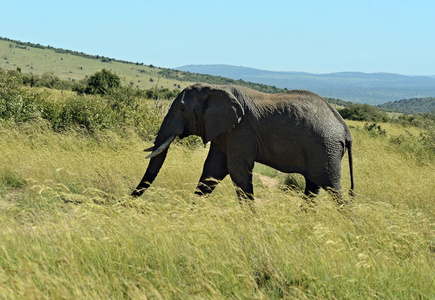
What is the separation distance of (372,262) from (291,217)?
3.40 ft

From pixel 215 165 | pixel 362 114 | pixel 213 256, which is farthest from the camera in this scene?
pixel 362 114

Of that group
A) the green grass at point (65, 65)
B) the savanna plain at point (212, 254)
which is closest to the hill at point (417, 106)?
the green grass at point (65, 65)

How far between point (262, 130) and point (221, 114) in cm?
62

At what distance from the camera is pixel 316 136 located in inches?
257

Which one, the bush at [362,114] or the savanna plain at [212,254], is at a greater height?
the savanna plain at [212,254]

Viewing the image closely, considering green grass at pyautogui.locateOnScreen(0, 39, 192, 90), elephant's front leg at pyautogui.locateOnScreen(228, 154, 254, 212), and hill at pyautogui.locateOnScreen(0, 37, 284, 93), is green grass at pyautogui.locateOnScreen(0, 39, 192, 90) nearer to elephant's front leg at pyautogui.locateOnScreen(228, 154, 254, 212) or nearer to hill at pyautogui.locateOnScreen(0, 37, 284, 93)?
hill at pyautogui.locateOnScreen(0, 37, 284, 93)

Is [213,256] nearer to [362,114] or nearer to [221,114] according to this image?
[221,114]

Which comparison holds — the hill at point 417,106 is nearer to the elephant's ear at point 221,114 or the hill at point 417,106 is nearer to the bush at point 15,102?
the bush at point 15,102

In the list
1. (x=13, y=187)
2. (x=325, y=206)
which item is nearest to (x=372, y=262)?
(x=325, y=206)

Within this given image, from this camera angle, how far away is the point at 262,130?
265 inches

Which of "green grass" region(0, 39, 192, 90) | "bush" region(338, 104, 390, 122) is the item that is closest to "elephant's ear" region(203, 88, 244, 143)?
"bush" region(338, 104, 390, 122)

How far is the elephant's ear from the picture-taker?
656 cm

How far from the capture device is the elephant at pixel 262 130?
6555mm

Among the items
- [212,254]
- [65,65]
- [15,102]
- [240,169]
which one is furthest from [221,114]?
[65,65]
